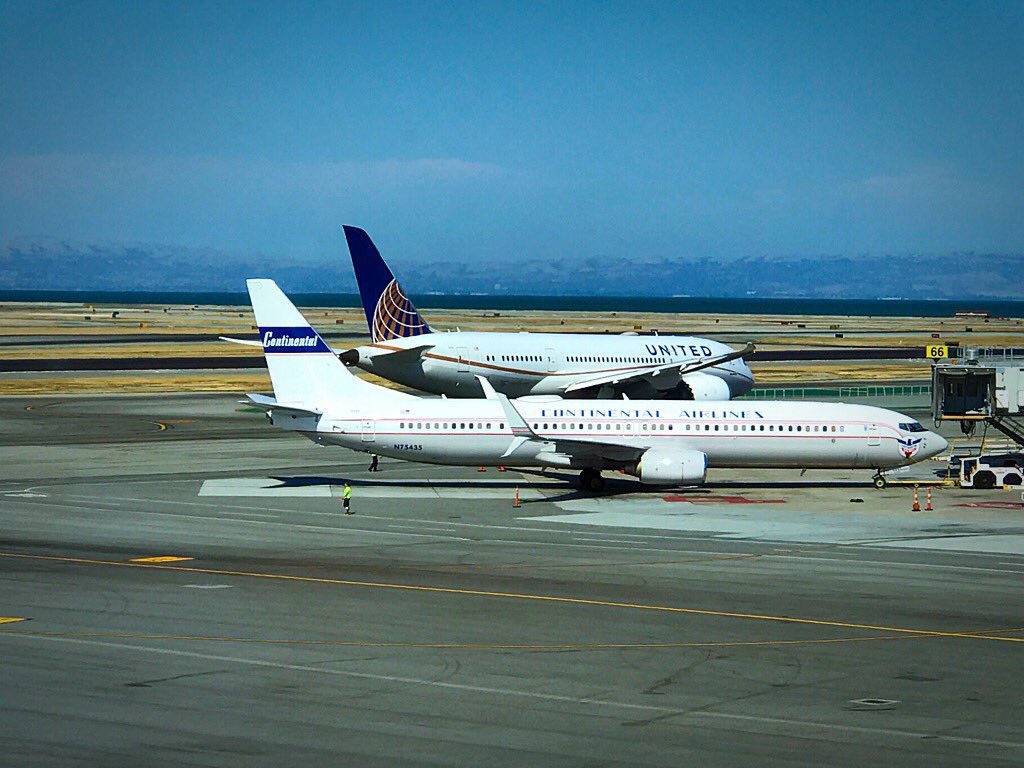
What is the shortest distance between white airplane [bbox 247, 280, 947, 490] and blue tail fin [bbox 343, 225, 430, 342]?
26.4 meters

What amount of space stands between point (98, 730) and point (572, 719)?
767 centimetres

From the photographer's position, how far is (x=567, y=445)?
177ft

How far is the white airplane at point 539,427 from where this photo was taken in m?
54.0

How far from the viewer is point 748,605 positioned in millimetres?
32844

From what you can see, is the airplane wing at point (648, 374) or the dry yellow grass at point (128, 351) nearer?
the airplane wing at point (648, 374)

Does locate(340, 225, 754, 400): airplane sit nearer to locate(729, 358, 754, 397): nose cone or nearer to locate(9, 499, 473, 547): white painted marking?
locate(729, 358, 754, 397): nose cone

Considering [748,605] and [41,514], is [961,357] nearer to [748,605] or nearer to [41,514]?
[748,605]

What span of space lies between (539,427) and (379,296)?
30.2 meters

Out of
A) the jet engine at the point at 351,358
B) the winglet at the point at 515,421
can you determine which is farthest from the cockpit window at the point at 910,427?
the jet engine at the point at 351,358

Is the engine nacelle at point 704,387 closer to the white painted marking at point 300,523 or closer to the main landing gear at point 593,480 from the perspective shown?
the main landing gear at point 593,480

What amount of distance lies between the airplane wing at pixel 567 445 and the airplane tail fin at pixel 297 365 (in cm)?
578

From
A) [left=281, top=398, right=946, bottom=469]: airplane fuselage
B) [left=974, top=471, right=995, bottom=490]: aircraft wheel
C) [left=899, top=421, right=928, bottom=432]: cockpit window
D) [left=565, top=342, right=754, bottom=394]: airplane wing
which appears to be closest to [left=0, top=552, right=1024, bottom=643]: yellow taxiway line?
[left=281, top=398, right=946, bottom=469]: airplane fuselage

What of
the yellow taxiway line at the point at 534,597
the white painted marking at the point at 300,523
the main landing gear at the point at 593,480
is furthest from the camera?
the main landing gear at the point at 593,480

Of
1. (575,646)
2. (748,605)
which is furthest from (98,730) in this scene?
(748,605)
